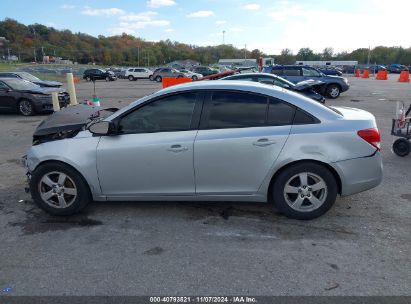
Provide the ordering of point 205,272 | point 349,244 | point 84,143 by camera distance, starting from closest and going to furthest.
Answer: point 205,272
point 349,244
point 84,143

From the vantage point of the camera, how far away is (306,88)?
12.4 meters

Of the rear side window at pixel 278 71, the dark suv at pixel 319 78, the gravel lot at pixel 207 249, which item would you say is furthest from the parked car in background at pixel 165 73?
the gravel lot at pixel 207 249

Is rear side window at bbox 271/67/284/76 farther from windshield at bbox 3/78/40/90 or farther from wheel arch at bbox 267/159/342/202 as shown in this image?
wheel arch at bbox 267/159/342/202

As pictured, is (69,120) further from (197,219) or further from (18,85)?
(18,85)

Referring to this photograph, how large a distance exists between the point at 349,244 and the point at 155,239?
6.44 feet

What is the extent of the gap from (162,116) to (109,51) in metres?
132

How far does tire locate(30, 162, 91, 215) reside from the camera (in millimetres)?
4094

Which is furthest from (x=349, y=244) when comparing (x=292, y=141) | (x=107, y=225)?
(x=107, y=225)

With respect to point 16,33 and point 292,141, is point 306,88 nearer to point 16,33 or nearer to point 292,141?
point 292,141

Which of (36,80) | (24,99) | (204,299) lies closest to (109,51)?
(36,80)

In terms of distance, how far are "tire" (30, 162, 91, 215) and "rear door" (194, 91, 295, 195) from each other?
1387 millimetres

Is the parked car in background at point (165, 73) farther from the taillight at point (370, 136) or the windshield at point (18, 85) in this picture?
the taillight at point (370, 136)

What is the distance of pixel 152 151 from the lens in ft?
12.8

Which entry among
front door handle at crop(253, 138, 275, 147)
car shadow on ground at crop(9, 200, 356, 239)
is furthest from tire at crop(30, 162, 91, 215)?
front door handle at crop(253, 138, 275, 147)
